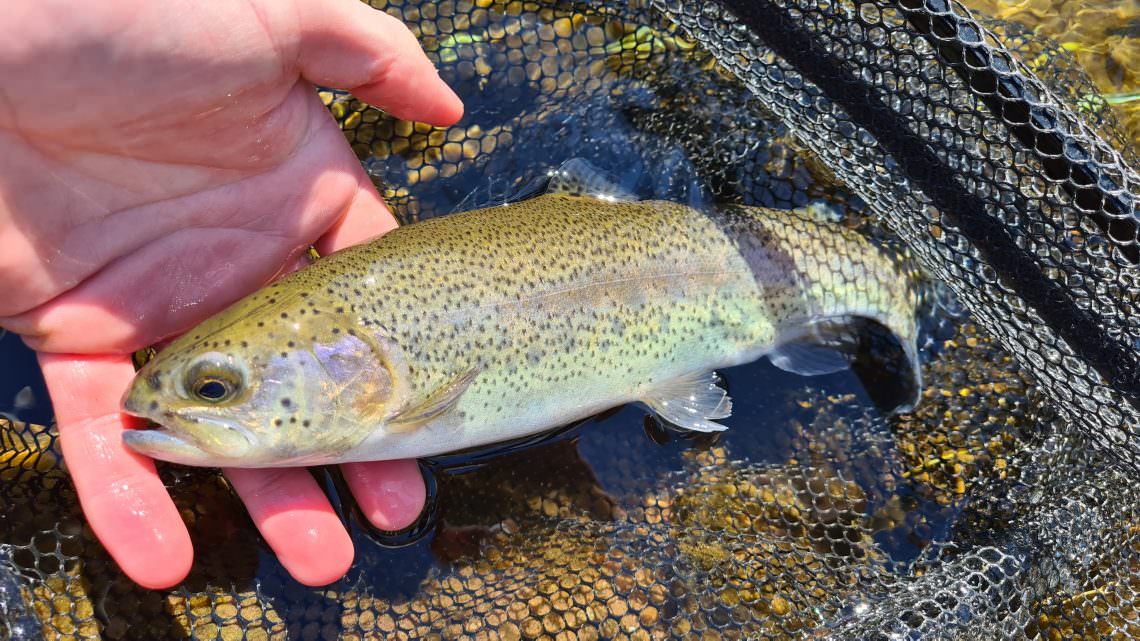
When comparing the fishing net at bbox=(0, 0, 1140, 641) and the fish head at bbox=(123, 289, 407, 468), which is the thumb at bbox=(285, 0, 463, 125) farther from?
the fish head at bbox=(123, 289, 407, 468)

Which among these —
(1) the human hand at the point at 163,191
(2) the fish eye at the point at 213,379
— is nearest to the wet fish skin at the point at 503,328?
(2) the fish eye at the point at 213,379

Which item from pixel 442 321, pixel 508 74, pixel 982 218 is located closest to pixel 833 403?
pixel 982 218

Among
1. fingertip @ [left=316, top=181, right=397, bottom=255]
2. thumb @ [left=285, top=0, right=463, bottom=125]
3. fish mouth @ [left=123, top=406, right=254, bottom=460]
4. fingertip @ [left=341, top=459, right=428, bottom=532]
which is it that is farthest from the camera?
fingertip @ [left=316, top=181, right=397, bottom=255]

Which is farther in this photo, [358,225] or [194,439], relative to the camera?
[358,225]

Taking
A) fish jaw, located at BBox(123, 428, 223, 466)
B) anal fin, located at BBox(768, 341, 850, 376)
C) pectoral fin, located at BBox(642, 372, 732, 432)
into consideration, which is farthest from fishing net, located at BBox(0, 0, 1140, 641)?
fish jaw, located at BBox(123, 428, 223, 466)

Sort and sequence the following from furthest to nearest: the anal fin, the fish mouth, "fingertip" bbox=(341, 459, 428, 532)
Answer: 1. the anal fin
2. "fingertip" bbox=(341, 459, 428, 532)
3. the fish mouth

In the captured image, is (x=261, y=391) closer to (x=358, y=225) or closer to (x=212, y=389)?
(x=212, y=389)

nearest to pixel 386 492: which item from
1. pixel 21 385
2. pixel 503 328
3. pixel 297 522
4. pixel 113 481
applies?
pixel 297 522
